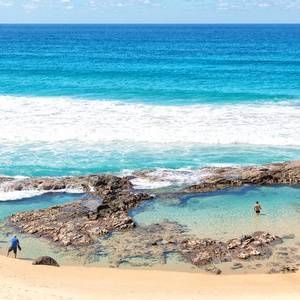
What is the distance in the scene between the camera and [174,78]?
48062 mm

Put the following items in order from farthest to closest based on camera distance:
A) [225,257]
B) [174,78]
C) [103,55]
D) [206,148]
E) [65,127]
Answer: [103,55] → [174,78] → [65,127] → [206,148] → [225,257]

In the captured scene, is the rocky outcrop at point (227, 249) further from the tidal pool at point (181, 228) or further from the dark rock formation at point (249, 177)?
the dark rock formation at point (249, 177)

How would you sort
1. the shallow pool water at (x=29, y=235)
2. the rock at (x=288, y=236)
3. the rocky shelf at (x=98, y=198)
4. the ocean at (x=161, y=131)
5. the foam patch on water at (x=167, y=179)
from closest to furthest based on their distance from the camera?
the shallow pool water at (x=29, y=235), the rock at (x=288, y=236), the rocky shelf at (x=98, y=198), the ocean at (x=161, y=131), the foam patch on water at (x=167, y=179)

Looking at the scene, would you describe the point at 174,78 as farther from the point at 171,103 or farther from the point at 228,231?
the point at 228,231

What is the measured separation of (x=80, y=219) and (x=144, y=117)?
17204 mm

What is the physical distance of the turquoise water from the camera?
1556 cm

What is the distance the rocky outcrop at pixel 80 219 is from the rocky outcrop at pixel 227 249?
A: 2785 mm

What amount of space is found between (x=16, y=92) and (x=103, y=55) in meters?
32.1

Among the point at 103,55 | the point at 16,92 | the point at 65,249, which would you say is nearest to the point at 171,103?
the point at 16,92

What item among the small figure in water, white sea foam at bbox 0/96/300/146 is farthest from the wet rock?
white sea foam at bbox 0/96/300/146

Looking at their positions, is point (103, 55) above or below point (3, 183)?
above

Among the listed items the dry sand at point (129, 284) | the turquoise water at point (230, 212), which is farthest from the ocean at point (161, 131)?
the dry sand at point (129, 284)

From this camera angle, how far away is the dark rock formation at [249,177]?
A: 1939 centimetres

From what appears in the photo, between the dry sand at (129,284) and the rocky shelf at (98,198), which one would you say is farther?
the rocky shelf at (98,198)
